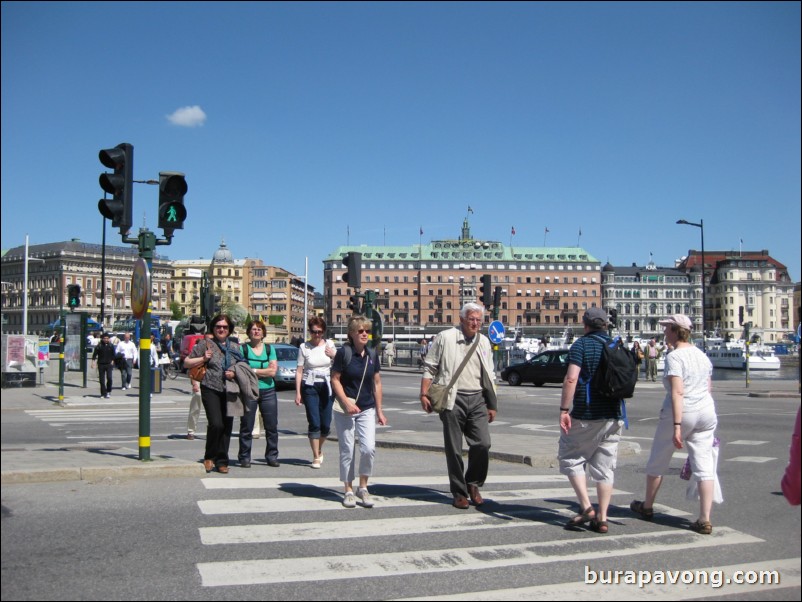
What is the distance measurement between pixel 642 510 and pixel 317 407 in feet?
16.2

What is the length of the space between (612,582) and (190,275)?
566 feet

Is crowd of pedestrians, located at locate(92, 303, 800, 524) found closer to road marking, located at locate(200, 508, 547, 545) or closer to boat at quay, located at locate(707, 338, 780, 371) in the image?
road marking, located at locate(200, 508, 547, 545)

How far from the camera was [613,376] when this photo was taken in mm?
7125

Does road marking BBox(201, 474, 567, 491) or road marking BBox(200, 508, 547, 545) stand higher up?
road marking BBox(200, 508, 547, 545)

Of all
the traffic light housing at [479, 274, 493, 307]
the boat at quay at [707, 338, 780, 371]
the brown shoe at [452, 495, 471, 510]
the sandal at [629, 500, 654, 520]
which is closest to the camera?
the sandal at [629, 500, 654, 520]

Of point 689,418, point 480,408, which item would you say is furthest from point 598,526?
point 480,408

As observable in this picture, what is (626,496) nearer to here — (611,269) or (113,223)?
(113,223)

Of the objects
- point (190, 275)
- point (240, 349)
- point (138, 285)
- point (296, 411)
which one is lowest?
point (296, 411)

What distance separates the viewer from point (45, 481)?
8.39 metres

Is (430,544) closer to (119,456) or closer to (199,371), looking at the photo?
(199,371)

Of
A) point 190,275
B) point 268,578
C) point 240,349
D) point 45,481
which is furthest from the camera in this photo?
point 190,275

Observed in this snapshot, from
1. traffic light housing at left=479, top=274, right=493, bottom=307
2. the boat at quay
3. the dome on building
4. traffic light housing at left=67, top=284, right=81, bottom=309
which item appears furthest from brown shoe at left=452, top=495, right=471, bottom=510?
the dome on building

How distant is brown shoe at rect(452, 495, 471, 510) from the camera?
8047 mm

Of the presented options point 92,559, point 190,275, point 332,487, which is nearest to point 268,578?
point 92,559
